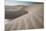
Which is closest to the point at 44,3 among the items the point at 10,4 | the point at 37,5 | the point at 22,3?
the point at 37,5

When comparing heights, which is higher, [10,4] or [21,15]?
[10,4]

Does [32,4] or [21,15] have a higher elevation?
[32,4]

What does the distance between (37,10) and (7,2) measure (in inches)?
17.2

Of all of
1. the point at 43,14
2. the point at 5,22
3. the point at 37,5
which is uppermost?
the point at 37,5

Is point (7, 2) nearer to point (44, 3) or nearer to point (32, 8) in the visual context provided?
point (32, 8)

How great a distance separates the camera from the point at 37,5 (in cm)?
114

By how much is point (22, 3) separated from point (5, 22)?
0.35 metres

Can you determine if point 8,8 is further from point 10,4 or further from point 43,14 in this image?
point 43,14

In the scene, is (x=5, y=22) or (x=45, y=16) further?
(x=45, y=16)

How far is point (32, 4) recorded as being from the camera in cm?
114

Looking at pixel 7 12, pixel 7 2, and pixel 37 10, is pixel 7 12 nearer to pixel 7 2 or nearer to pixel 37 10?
pixel 7 2

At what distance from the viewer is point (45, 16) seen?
1161mm

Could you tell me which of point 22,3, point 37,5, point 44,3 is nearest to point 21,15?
point 22,3

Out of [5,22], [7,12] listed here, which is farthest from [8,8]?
[5,22]
